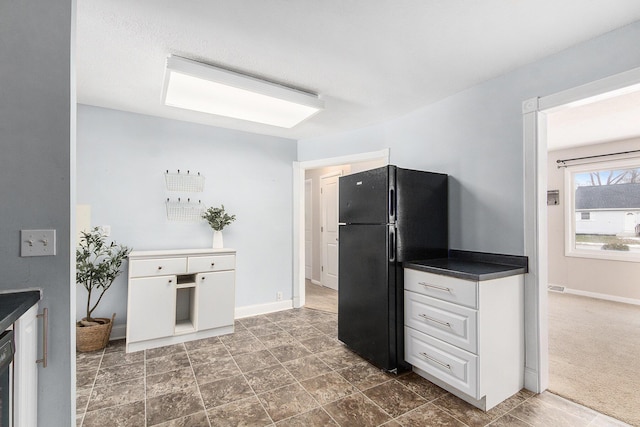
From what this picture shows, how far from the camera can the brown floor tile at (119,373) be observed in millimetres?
2354

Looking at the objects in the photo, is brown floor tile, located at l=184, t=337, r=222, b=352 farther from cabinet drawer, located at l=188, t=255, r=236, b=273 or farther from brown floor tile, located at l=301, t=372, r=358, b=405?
brown floor tile, located at l=301, t=372, r=358, b=405

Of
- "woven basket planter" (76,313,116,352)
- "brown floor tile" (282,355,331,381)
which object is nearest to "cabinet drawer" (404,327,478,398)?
"brown floor tile" (282,355,331,381)

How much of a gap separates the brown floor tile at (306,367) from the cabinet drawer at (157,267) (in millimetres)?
1416

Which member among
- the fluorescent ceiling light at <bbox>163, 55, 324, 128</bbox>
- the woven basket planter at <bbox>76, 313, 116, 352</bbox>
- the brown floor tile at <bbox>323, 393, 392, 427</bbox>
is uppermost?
the fluorescent ceiling light at <bbox>163, 55, 324, 128</bbox>

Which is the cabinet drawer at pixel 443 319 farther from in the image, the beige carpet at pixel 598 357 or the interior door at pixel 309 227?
the interior door at pixel 309 227

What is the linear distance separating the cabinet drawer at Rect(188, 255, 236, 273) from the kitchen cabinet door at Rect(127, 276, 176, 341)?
8.5 inches

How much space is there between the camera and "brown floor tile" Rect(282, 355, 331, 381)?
2.45 meters

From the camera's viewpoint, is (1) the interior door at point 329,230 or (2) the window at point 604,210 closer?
(2) the window at point 604,210

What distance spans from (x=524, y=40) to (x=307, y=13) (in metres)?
1.41

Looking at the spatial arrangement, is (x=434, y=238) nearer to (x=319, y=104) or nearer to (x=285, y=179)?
(x=319, y=104)

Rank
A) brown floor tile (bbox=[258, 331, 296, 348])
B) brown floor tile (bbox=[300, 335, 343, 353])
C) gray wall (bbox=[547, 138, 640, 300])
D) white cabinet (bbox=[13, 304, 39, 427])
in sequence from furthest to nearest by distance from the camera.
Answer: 1. gray wall (bbox=[547, 138, 640, 300])
2. brown floor tile (bbox=[258, 331, 296, 348])
3. brown floor tile (bbox=[300, 335, 343, 353])
4. white cabinet (bbox=[13, 304, 39, 427])

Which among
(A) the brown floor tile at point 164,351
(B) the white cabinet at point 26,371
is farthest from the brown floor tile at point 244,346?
(B) the white cabinet at point 26,371

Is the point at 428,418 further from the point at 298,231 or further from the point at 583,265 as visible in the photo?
the point at 583,265

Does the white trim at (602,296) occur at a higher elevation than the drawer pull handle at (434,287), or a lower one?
lower
